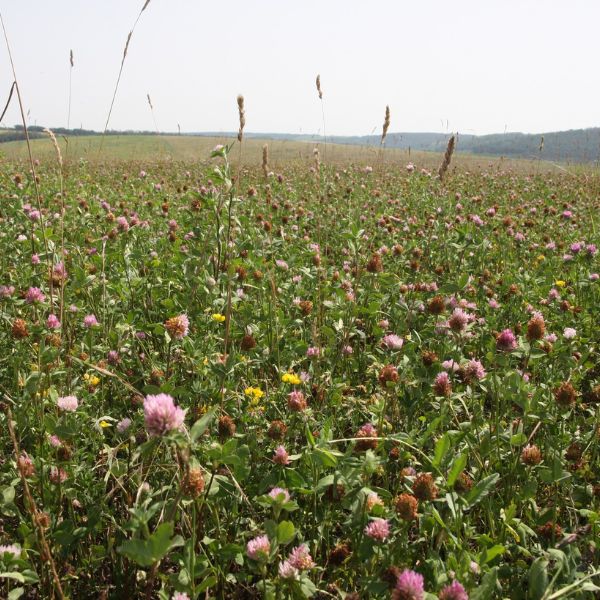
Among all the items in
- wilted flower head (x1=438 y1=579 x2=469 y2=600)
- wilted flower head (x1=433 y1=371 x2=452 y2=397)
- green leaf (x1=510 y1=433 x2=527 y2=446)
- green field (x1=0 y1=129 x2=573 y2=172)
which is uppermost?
green field (x1=0 y1=129 x2=573 y2=172)

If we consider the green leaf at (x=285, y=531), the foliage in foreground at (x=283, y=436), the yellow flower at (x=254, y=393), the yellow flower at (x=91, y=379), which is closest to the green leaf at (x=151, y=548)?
the foliage in foreground at (x=283, y=436)

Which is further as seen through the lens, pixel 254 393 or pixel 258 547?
pixel 254 393

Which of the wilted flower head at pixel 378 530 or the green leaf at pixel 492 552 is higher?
the green leaf at pixel 492 552

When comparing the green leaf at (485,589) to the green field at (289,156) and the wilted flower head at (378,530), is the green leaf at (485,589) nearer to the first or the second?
the wilted flower head at (378,530)

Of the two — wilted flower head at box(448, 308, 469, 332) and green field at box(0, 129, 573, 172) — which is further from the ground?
green field at box(0, 129, 573, 172)

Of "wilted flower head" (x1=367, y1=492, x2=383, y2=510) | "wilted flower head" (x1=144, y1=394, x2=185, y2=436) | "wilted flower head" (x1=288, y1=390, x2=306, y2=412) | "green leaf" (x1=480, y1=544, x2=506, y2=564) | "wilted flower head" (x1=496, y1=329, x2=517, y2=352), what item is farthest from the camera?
"wilted flower head" (x1=496, y1=329, x2=517, y2=352)

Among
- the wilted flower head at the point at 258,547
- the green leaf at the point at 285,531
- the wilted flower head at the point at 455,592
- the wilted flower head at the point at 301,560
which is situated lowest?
the wilted flower head at the point at 301,560

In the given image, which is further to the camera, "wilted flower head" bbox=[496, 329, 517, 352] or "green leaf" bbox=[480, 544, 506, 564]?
"wilted flower head" bbox=[496, 329, 517, 352]

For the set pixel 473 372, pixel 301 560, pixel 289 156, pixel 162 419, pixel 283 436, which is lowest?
pixel 301 560

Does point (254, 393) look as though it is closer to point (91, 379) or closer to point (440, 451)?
point (91, 379)

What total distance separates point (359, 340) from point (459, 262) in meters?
1.30

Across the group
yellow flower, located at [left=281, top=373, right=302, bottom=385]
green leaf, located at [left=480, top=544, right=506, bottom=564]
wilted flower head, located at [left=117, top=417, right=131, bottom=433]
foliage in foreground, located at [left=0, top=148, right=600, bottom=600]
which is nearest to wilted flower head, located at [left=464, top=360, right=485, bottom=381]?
foliage in foreground, located at [left=0, top=148, right=600, bottom=600]

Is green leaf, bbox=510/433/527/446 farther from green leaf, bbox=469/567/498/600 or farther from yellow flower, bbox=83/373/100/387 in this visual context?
yellow flower, bbox=83/373/100/387

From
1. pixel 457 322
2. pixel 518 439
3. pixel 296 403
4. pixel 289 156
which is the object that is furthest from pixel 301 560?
pixel 289 156
